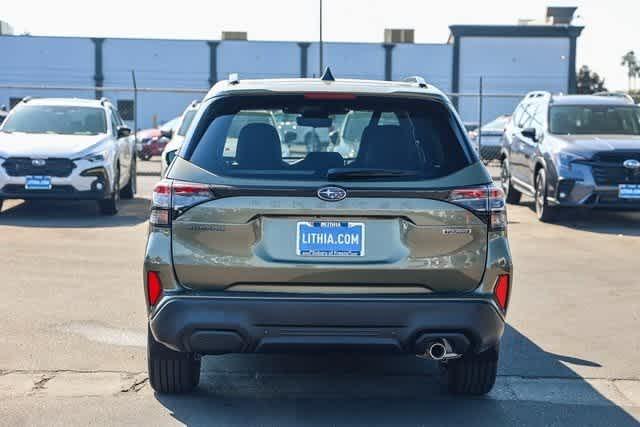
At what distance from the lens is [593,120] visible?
15.4 m

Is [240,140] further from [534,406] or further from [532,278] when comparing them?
[532,278]

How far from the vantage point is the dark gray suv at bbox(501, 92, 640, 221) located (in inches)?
544

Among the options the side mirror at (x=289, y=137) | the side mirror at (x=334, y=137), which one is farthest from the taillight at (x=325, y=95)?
the side mirror at (x=334, y=137)

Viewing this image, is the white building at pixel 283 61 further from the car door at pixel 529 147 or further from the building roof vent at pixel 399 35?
the car door at pixel 529 147

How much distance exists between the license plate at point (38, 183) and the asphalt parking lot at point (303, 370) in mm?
3784

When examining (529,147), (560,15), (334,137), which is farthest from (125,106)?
(334,137)

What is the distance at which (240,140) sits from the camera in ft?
17.4

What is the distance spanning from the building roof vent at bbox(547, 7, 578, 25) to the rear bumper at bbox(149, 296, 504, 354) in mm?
47853

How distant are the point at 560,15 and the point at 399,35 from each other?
7922 millimetres

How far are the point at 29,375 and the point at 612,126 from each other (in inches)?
446

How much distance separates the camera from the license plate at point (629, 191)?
1377 centimetres

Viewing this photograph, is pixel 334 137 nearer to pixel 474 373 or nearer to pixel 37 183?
pixel 474 373

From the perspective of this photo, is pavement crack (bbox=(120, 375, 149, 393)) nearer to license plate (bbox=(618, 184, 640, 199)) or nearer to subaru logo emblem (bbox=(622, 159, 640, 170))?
license plate (bbox=(618, 184, 640, 199))

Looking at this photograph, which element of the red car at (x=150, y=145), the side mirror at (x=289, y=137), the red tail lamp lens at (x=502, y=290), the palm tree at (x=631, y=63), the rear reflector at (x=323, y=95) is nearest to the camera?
the red tail lamp lens at (x=502, y=290)
